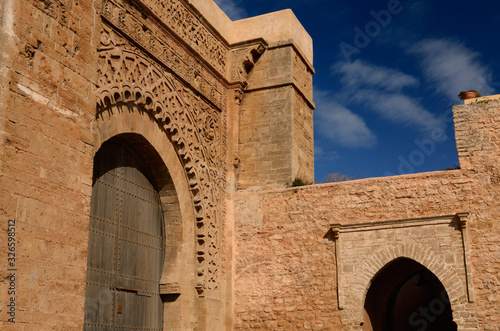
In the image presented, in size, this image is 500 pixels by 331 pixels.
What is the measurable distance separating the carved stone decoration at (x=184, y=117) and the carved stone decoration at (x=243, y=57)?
850 millimetres

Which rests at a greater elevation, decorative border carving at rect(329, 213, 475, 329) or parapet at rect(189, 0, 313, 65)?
parapet at rect(189, 0, 313, 65)

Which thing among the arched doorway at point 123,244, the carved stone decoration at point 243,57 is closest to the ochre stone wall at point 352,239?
the arched doorway at point 123,244

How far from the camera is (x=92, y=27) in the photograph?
23.1ft

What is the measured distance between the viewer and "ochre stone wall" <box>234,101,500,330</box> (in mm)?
→ 8898

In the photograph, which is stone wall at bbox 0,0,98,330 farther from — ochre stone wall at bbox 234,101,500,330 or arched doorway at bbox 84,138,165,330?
ochre stone wall at bbox 234,101,500,330

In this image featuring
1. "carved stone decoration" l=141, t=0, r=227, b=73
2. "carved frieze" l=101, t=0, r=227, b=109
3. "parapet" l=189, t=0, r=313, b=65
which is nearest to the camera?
"carved frieze" l=101, t=0, r=227, b=109

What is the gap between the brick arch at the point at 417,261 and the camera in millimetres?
8828

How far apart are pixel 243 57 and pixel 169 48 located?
2248 millimetres

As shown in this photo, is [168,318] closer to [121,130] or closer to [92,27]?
[121,130]

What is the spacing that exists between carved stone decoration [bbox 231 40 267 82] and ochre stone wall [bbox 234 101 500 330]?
2.12 m

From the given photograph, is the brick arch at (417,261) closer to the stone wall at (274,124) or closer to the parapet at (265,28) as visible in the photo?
the stone wall at (274,124)

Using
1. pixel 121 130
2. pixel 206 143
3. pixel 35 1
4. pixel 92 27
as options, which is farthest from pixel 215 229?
pixel 35 1

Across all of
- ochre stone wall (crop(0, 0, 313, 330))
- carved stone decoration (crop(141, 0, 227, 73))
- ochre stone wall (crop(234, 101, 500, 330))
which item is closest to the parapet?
ochre stone wall (crop(0, 0, 313, 330))

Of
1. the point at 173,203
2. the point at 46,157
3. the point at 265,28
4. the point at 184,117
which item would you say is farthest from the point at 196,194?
the point at 265,28
